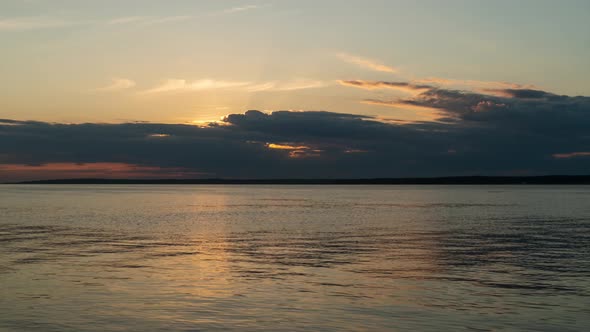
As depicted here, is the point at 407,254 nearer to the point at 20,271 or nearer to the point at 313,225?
the point at 20,271

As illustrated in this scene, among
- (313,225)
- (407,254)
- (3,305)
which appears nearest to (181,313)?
(3,305)

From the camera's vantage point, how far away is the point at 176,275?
26438 mm

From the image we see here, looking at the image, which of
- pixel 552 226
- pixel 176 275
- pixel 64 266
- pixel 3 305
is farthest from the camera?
pixel 552 226

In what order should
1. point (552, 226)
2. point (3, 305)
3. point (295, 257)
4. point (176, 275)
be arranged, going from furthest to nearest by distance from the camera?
1. point (552, 226)
2. point (295, 257)
3. point (176, 275)
4. point (3, 305)

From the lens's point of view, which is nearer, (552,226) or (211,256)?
(211,256)

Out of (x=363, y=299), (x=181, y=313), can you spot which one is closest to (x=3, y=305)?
(x=181, y=313)

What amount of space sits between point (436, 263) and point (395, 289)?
7.65 m

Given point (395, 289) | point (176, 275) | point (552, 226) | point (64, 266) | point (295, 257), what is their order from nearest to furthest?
point (395, 289) → point (176, 275) → point (64, 266) → point (295, 257) → point (552, 226)

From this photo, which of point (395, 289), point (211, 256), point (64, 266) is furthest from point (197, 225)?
point (395, 289)

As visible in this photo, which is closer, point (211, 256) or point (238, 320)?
point (238, 320)

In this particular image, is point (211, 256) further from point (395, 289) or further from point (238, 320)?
point (238, 320)

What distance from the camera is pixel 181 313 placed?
19.3 meters

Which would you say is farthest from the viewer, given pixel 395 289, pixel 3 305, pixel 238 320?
pixel 395 289

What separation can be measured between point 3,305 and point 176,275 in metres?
7.56
